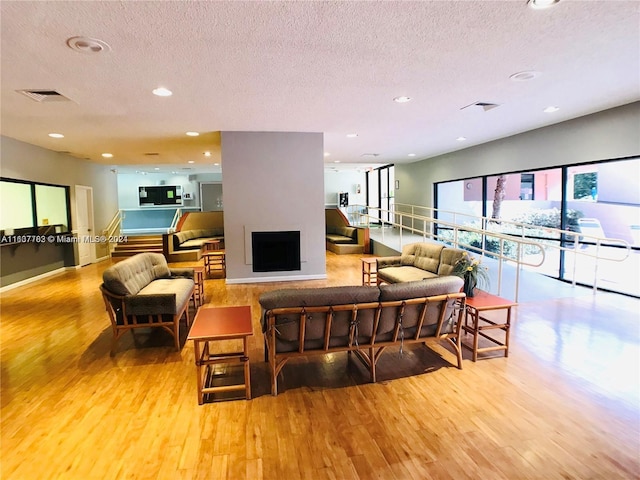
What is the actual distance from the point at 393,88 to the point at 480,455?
361 centimetres

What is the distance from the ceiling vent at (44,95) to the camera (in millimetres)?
3889

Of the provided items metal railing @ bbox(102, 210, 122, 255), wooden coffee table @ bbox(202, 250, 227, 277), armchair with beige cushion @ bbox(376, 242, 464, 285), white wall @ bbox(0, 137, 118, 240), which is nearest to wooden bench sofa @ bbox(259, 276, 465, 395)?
armchair with beige cushion @ bbox(376, 242, 464, 285)

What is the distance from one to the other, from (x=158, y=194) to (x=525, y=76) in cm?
1406

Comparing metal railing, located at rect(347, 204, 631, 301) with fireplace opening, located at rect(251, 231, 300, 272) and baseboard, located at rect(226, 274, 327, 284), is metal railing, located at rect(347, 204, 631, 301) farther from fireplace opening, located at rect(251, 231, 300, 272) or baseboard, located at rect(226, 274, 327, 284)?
fireplace opening, located at rect(251, 231, 300, 272)

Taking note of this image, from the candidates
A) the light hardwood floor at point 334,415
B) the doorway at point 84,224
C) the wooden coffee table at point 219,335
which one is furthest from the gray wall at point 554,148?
the doorway at point 84,224

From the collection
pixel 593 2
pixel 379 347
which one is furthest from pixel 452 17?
pixel 379 347

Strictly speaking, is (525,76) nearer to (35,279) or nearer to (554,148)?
(554,148)

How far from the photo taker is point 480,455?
210cm

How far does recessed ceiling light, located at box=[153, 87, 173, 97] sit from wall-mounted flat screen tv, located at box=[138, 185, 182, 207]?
1125 cm

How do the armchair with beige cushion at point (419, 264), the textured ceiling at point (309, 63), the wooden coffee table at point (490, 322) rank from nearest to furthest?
1. the textured ceiling at point (309, 63)
2. the wooden coffee table at point (490, 322)
3. the armchair with beige cushion at point (419, 264)

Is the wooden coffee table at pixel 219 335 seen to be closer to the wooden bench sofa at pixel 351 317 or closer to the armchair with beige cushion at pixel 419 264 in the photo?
the wooden bench sofa at pixel 351 317

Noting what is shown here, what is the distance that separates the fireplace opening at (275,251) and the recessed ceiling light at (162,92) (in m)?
2.93

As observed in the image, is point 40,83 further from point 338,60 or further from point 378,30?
point 378,30

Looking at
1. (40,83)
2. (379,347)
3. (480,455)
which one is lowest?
(480,455)
